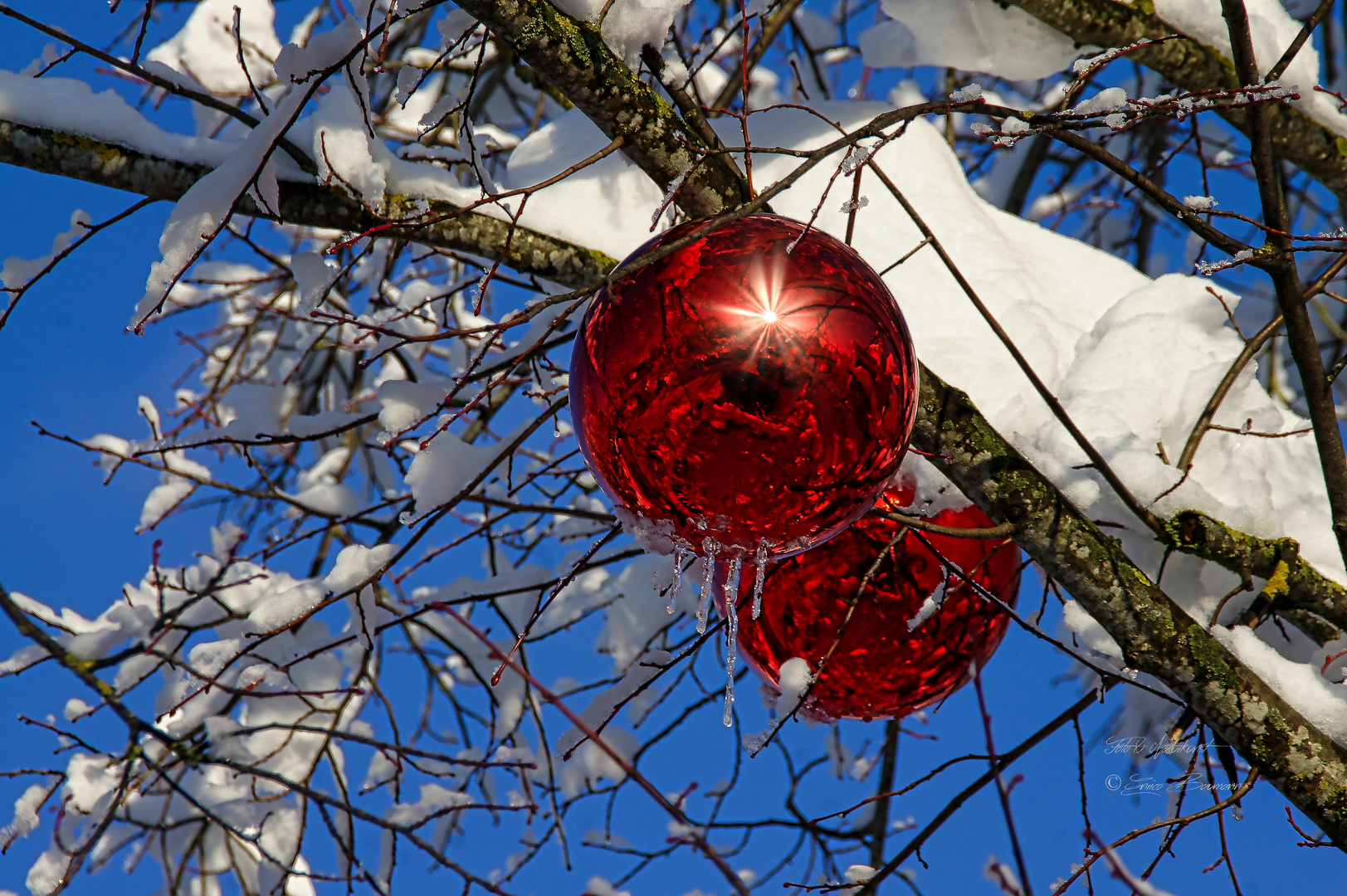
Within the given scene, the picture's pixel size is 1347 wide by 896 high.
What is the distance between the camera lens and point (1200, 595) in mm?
1789

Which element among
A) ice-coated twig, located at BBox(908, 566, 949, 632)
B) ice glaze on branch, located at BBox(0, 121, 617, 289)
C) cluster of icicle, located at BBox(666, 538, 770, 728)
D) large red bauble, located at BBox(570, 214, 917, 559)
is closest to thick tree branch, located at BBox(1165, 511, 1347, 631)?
ice-coated twig, located at BBox(908, 566, 949, 632)

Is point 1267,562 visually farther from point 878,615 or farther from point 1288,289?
point 878,615

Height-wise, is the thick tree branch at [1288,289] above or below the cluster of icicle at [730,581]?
above

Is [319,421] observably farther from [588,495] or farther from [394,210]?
[588,495]

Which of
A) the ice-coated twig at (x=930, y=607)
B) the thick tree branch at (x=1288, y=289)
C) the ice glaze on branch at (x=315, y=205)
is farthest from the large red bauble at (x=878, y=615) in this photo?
the ice glaze on branch at (x=315, y=205)

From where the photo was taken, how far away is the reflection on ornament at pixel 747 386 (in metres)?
1.08

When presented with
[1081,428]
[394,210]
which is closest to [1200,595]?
[1081,428]

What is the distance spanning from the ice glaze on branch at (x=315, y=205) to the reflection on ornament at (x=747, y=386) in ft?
1.20

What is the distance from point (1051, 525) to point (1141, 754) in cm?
73

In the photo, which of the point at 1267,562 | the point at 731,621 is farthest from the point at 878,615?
the point at 1267,562

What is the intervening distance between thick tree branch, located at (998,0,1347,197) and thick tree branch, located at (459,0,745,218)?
1.14 m

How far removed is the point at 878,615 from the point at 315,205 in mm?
1247

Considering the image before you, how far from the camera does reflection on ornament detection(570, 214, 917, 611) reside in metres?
1.08

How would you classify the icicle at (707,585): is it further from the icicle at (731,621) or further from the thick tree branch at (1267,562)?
the thick tree branch at (1267,562)
